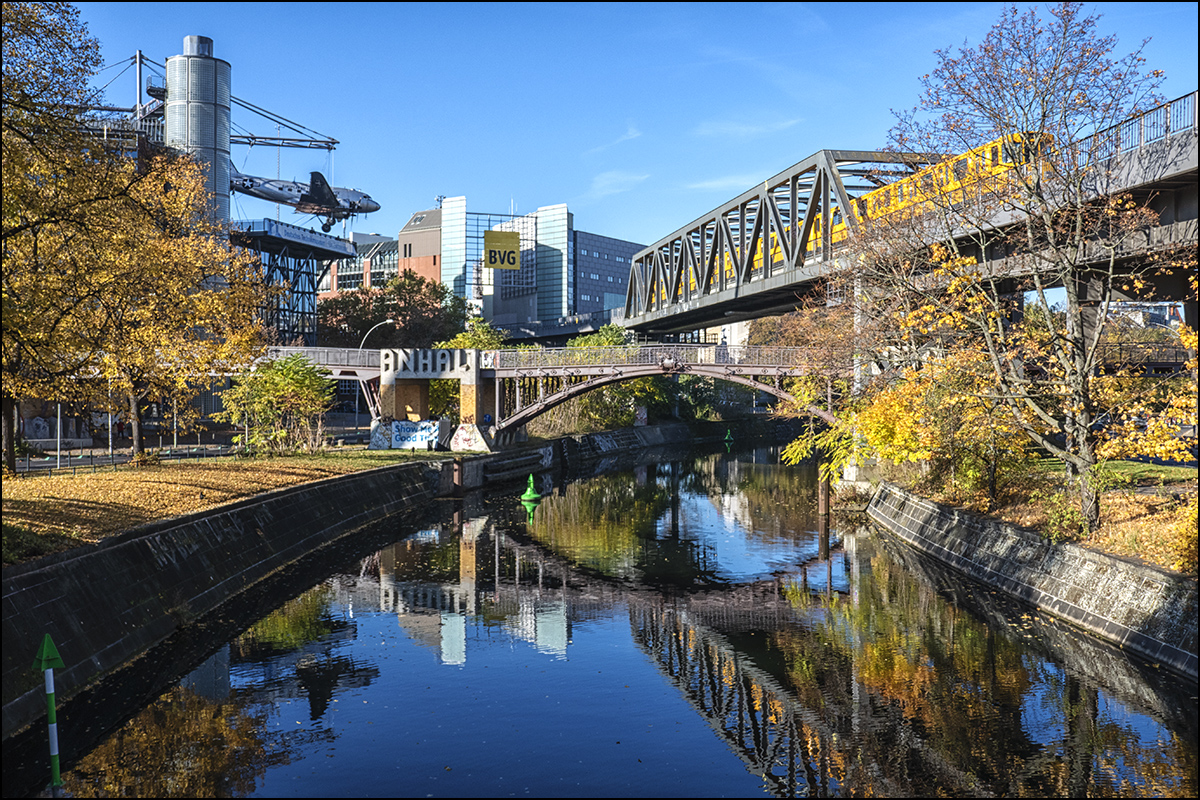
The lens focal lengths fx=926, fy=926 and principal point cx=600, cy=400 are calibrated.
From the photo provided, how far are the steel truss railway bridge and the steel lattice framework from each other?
78 millimetres

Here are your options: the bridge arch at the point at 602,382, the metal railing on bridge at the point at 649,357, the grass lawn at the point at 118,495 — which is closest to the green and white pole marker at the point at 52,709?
the grass lawn at the point at 118,495

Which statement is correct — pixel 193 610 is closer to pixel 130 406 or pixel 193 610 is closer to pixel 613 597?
pixel 613 597

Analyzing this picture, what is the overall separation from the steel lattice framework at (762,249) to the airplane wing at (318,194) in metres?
43.2

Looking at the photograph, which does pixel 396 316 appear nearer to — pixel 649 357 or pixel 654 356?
pixel 649 357

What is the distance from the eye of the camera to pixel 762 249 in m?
62.6

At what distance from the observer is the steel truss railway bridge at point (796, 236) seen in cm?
2333

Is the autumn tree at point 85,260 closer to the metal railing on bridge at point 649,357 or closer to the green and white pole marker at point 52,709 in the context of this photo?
the green and white pole marker at point 52,709

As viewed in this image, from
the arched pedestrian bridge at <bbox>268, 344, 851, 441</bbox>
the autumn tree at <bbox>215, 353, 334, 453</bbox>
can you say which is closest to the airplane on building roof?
the arched pedestrian bridge at <bbox>268, 344, 851, 441</bbox>

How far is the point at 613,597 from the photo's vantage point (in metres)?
27.8

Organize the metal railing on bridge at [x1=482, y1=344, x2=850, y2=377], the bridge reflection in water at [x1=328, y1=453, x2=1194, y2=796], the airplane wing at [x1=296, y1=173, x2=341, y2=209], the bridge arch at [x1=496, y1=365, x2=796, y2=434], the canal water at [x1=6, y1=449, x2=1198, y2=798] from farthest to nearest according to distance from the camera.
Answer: the airplane wing at [x1=296, y1=173, x2=341, y2=209] → the bridge arch at [x1=496, y1=365, x2=796, y2=434] → the metal railing on bridge at [x1=482, y1=344, x2=850, y2=377] → the bridge reflection in water at [x1=328, y1=453, x2=1194, y2=796] → the canal water at [x1=6, y1=449, x2=1198, y2=798]

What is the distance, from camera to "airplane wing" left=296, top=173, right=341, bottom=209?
114m

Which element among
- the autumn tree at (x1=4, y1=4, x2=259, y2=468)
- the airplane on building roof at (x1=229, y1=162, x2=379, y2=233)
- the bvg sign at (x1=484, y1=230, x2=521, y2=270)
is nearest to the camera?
the autumn tree at (x1=4, y1=4, x2=259, y2=468)

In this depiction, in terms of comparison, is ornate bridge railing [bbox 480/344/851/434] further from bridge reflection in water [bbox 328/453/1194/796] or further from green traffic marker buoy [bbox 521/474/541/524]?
bridge reflection in water [bbox 328/453/1194/796]

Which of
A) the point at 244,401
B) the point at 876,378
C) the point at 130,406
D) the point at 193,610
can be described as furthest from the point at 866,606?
the point at 244,401
